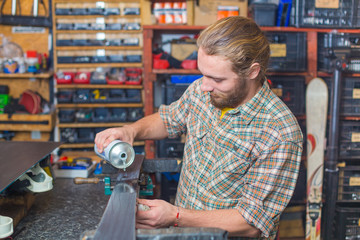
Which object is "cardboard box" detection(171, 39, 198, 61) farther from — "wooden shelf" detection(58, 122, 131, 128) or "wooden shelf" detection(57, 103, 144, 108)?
"wooden shelf" detection(58, 122, 131, 128)

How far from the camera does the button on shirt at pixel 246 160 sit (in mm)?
1424

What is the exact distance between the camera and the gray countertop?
1496mm

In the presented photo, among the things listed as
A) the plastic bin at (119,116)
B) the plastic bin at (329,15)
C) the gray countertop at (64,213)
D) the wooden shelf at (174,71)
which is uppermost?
the plastic bin at (329,15)

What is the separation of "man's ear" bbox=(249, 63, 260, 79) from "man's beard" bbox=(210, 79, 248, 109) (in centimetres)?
4

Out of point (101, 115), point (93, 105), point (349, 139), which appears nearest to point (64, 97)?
point (93, 105)

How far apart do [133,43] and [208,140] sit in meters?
2.26

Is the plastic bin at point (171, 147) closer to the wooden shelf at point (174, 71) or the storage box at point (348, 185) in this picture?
the wooden shelf at point (174, 71)

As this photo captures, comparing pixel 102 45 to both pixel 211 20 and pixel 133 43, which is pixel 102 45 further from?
pixel 211 20

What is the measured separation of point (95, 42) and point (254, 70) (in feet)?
8.23

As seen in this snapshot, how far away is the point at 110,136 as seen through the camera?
156 cm

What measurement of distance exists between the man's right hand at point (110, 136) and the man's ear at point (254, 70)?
57 cm

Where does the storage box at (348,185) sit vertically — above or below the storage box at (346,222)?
above

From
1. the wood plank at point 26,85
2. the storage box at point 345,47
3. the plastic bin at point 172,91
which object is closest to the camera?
the storage box at point 345,47

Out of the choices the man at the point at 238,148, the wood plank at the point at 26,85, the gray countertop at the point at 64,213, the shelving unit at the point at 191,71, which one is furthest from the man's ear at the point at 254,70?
the wood plank at the point at 26,85
